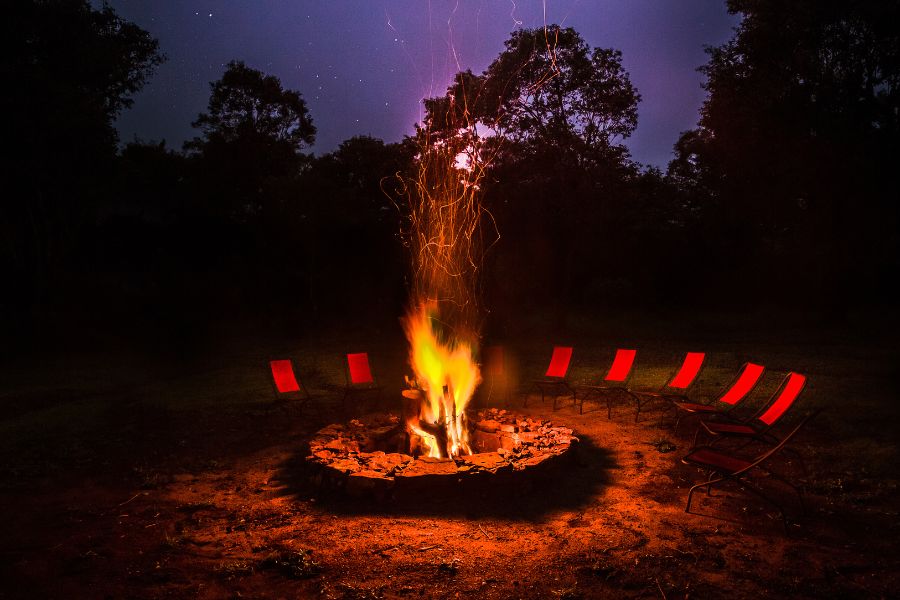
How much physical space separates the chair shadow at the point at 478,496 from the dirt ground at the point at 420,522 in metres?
0.02

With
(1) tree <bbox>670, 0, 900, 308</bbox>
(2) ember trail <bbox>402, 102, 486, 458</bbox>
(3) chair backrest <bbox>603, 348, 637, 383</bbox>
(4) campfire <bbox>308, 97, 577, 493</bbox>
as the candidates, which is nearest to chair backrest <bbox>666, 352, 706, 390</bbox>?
(3) chair backrest <bbox>603, 348, 637, 383</bbox>

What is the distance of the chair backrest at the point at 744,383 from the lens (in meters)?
7.54

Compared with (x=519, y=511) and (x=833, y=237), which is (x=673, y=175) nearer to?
(x=833, y=237)

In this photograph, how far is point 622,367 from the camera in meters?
9.40

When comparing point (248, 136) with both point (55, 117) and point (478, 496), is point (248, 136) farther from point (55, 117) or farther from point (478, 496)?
point (478, 496)

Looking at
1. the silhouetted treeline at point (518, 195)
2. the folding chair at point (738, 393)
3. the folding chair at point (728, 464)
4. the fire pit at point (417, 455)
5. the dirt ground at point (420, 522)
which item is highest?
the silhouetted treeline at point (518, 195)

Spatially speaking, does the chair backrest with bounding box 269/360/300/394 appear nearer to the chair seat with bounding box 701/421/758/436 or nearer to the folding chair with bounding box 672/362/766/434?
the folding chair with bounding box 672/362/766/434

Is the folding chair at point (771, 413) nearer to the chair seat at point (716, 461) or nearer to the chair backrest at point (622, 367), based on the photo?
the chair seat at point (716, 461)

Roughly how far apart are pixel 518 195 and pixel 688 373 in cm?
1024

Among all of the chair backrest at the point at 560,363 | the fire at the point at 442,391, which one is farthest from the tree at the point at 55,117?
the chair backrest at the point at 560,363

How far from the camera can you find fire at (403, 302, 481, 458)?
6828 mm

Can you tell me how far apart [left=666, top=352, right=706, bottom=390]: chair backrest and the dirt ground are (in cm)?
57

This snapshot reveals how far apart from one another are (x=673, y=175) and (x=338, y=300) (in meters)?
Result: 13.3

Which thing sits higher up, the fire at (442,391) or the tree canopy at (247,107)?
the tree canopy at (247,107)
